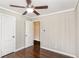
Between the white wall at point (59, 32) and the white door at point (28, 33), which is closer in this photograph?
the white wall at point (59, 32)

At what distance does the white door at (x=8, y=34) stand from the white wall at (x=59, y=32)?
212 cm

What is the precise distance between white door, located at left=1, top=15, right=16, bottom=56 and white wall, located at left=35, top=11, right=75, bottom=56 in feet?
6.97

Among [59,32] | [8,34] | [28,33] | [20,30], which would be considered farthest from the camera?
[28,33]

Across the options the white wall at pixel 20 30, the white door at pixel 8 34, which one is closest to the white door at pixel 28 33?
the white wall at pixel 20 30

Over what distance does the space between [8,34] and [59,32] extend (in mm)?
2831

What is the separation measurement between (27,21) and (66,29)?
2.92m

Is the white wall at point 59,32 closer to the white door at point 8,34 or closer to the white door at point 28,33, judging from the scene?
the white door at point 28,33

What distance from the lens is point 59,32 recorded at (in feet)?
13.7

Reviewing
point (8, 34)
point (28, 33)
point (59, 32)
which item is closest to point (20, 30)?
point (28, 33)

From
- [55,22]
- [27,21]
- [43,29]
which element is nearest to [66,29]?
[55,22]

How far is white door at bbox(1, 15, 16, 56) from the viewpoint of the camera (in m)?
3.49

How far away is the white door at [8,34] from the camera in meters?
3.49

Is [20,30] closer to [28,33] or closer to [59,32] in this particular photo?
[28,33]

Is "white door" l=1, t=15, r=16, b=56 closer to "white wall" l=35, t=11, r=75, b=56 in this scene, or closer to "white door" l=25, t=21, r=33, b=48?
"white door" l=25, t=21, r=33, b=48
